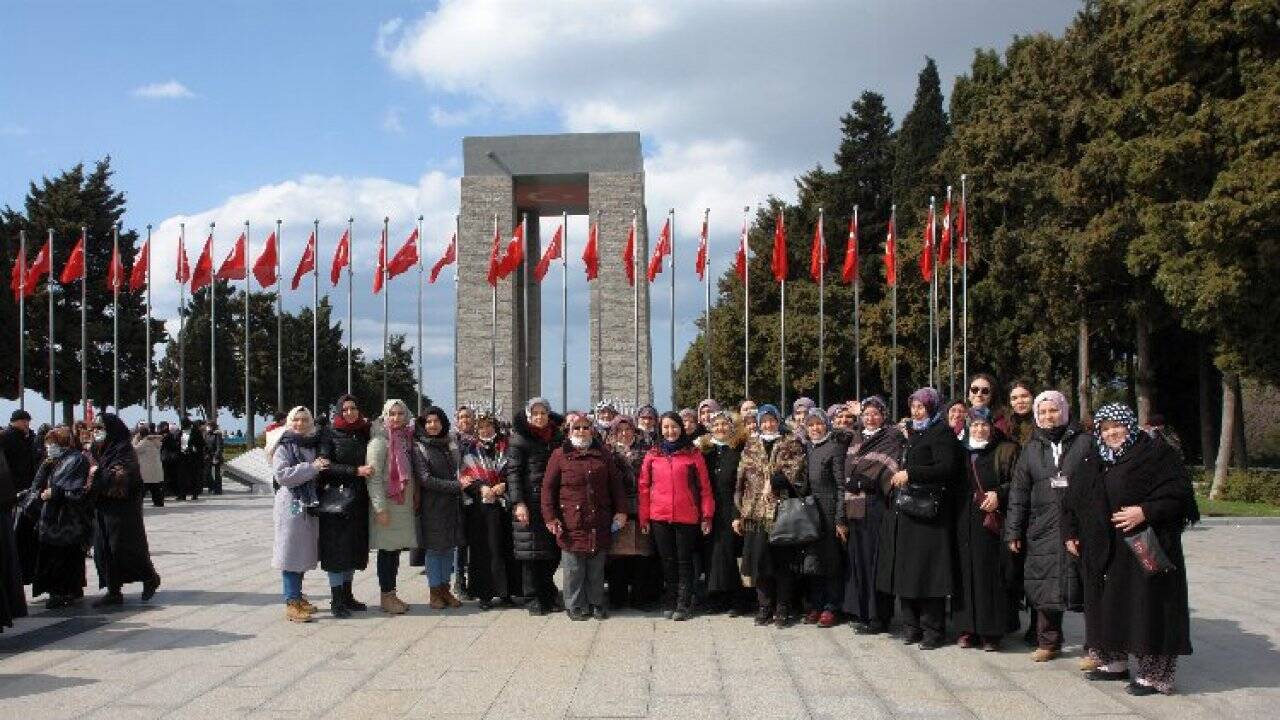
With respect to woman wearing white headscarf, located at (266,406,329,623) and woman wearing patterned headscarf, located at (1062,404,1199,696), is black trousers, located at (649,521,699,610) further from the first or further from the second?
woman wearing patterned headscarf, located at (1062,404,1199,696)

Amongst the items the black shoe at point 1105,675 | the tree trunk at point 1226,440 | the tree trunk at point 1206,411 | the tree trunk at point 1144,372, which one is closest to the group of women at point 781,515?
the black shoe at point 1105,675

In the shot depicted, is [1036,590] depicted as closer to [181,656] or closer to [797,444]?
[797,444]

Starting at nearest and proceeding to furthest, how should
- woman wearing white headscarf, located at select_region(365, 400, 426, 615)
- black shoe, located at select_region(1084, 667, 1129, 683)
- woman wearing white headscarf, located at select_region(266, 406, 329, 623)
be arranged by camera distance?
1. black shoe, located at select_region(1084, 667, 1129, 683)
2. woman wearing white headscarf, located at select_region(266, 406, 329, 623)
3. woman wearing white headscarf, located at select_region(365, 400, 426, 615)

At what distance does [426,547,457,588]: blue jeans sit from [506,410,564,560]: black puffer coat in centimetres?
69

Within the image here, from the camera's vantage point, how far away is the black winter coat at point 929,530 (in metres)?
7.82

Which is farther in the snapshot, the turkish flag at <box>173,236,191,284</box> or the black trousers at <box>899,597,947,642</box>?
the turkish flag at <box>173,236,191,284</box>

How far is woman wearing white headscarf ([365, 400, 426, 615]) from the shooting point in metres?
9.34

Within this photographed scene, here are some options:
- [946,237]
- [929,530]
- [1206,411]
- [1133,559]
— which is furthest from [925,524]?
[1206,411]

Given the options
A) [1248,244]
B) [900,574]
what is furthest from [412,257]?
[900,574]

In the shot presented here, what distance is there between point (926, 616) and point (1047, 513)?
1144mm

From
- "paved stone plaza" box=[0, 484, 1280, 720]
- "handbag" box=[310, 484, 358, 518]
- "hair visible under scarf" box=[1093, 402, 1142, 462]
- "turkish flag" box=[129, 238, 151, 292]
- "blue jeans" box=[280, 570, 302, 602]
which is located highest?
"turkish flag" box=[129, 238, 151, 292]

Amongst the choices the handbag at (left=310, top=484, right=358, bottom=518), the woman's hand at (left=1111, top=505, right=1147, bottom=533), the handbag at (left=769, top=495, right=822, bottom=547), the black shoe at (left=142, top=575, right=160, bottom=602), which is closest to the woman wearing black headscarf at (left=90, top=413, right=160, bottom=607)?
the black shoe at (left=142, top=575, right=160, bottom=602)

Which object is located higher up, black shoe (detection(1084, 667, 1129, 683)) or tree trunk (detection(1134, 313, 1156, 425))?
tree trunk (detection(1134, 313, 1156, 425))

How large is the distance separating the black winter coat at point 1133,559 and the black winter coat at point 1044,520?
435 mm
